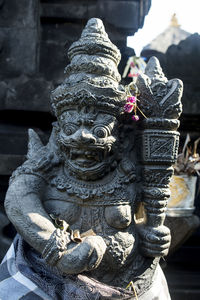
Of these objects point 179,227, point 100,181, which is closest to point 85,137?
point 100,181

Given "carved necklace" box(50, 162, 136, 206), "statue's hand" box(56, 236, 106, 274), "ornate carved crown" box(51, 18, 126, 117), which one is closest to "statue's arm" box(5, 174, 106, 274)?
"statue's hand" box(56, 236, 106, 274)

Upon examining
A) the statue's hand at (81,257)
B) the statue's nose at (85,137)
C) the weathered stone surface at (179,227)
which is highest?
the statue's nose at (85,137)

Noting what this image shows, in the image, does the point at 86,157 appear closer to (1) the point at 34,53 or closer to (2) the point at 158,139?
(2) the point at 158,139

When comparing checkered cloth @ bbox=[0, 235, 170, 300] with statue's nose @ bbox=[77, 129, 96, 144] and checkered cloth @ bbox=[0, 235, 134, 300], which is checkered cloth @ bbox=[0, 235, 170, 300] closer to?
checkered cloth @ bbox=[0, 235, 134, 300]

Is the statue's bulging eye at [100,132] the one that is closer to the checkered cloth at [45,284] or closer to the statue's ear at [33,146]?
the statue's ear at [33,146]

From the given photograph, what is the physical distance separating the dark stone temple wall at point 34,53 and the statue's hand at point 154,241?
1457 mm

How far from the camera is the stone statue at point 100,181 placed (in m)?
1.44

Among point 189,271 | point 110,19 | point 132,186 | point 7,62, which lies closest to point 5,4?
point 7,62

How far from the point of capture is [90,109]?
A: 148 cm

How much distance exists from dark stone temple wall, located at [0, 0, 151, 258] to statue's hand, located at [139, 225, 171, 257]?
1.46 m

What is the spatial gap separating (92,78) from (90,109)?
0.17 metres

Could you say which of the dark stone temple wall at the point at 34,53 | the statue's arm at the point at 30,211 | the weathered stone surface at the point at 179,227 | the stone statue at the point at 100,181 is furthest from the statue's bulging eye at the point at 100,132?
the dark stone temple wall at the point at 34,53

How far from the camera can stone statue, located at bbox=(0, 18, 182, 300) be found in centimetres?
144

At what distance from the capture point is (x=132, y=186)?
1.61 m
